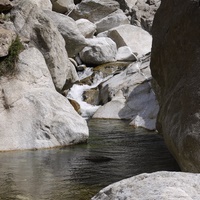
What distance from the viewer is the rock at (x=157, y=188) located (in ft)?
12.2

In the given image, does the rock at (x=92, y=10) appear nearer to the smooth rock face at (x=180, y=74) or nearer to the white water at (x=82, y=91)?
the white water at (x=82, y=91)

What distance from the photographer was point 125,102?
79.2 ft

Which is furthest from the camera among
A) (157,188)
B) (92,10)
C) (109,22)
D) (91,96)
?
(92,10)

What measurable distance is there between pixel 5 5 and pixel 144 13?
90.4 feet

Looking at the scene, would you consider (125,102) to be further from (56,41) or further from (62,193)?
(62,193)

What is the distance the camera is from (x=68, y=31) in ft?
75.8

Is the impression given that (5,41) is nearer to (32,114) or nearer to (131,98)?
(32,114)

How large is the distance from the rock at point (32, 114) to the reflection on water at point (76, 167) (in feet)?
1.62

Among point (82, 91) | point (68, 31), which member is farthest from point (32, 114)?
point (82, 91)

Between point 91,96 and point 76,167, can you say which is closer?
point 76,167

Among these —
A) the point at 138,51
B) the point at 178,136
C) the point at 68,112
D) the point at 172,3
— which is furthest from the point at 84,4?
the point at 178,136

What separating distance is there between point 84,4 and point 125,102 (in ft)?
66.3

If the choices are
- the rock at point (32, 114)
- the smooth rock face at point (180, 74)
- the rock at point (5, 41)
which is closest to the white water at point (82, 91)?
the rock at point (32, 114)

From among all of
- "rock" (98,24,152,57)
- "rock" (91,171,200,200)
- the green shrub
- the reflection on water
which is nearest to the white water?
"rock" (98,24,152,57)
